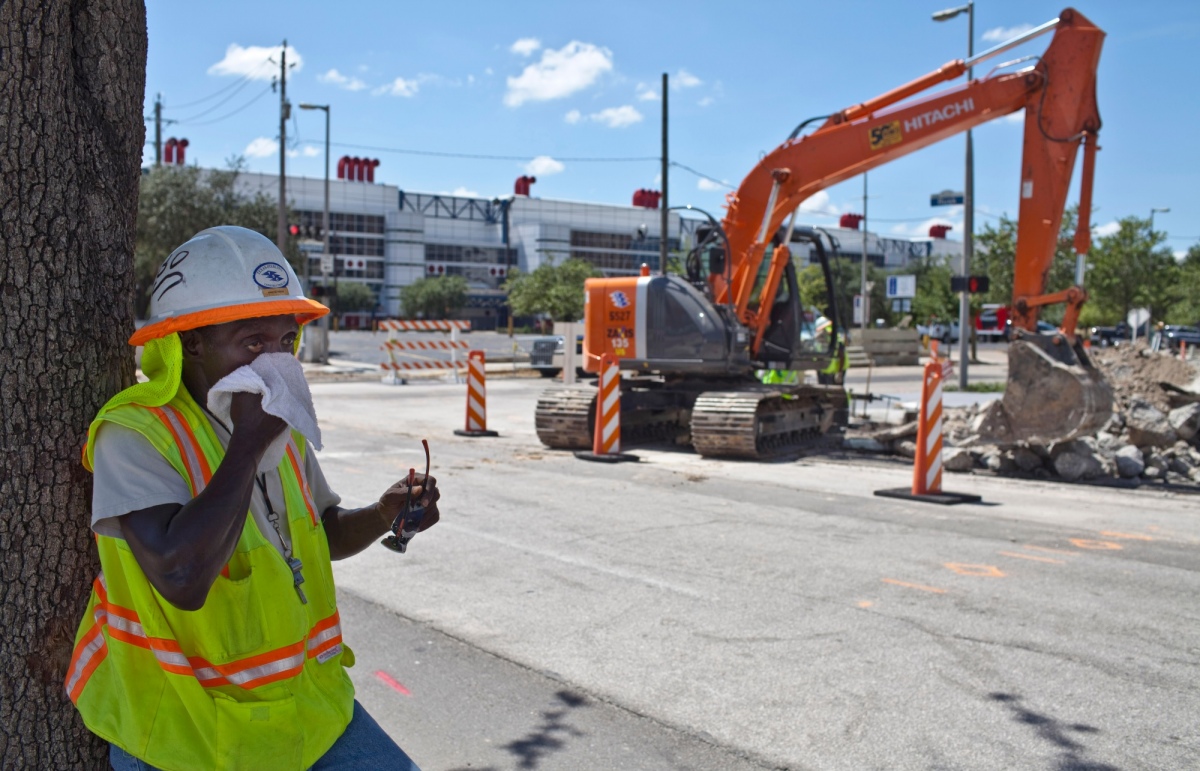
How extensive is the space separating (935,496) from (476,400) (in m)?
7.69

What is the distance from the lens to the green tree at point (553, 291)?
1959 inches

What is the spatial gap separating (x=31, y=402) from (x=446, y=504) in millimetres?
7418

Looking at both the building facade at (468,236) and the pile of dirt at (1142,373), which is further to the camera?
the building facade at (468,236)

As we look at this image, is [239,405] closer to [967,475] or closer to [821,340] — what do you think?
[967,475]

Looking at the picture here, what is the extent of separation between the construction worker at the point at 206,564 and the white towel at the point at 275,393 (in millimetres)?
27

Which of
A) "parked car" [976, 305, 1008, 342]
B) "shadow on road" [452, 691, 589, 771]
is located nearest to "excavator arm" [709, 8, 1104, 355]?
"shadow on road" [452, 691, 589, 771]

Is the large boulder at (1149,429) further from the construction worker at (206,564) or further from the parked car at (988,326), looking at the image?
the parked car at (988,326)

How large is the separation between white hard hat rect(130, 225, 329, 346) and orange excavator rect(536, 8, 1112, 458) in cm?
1077

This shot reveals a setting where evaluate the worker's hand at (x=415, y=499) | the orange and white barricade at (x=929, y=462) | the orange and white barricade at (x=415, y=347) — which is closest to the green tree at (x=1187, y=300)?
the orange and white barricade at (x=415, y=347)

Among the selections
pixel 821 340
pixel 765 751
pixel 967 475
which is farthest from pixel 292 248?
pixel 765 751

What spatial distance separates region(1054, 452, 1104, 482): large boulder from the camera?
11.8 m

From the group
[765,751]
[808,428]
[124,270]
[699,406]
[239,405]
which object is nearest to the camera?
[239,405]

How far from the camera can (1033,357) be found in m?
11.9

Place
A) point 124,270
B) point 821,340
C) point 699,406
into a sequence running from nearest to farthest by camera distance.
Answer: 1. point 124,270
2. point 699,406
3. point 821,340
